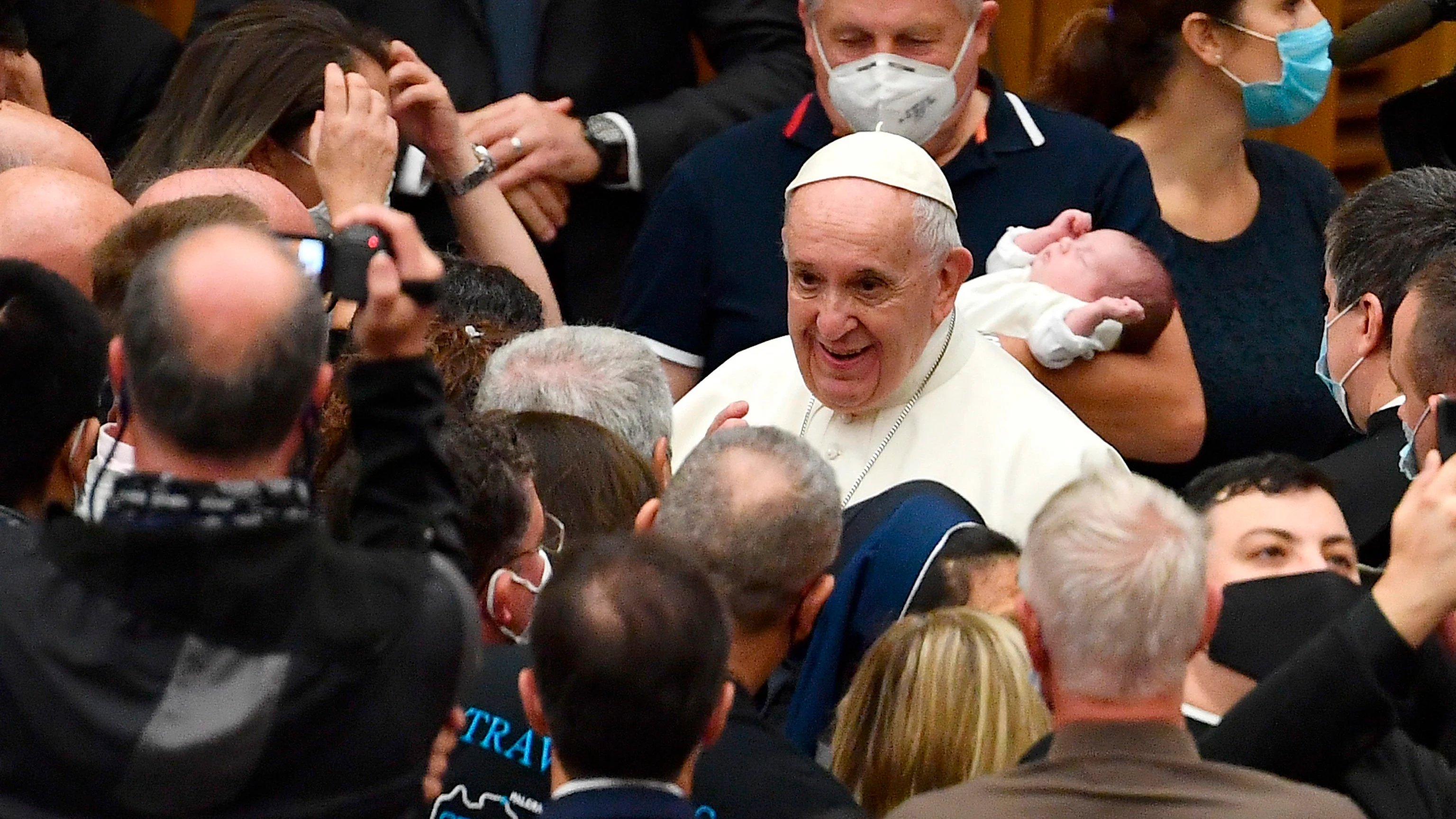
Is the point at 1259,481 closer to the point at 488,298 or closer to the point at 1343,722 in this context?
the point at 1343,722

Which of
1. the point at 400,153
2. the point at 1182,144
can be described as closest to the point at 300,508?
the point at 400,153

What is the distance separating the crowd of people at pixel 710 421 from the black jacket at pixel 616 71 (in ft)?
0.04

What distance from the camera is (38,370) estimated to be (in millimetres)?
2633

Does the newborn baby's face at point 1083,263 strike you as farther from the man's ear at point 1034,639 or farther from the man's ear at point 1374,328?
the man's ear at point 1034,639

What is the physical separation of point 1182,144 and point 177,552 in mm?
3341

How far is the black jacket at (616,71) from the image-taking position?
191 inches

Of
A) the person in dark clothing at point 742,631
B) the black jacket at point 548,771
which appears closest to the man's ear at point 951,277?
the person in dark clothing at point 742,631

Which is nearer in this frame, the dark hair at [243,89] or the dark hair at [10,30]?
the dark hair at [243,89]

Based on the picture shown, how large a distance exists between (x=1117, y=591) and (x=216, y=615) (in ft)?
3.14

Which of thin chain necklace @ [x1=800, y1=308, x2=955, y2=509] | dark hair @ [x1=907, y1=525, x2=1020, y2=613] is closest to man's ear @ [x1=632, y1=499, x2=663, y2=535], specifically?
dark hair @ [x1=907, y1=525, x2=1020, y2=613]

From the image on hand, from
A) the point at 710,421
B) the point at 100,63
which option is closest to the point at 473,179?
the point at 710,421

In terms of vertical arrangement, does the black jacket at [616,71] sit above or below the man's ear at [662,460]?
below

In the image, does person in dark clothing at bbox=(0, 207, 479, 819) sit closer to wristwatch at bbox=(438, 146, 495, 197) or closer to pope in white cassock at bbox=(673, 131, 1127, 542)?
pope in white cassock at bbox=(673, 131, 1127, 542)

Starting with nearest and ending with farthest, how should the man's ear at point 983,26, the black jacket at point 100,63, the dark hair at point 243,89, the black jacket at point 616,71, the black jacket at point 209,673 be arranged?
the black jacket at point 209,673 < the dark hair at point 243,89 < the man's ear at point 983,26 < the black jacket at point 616,71 < the black jacket at point 100,63
